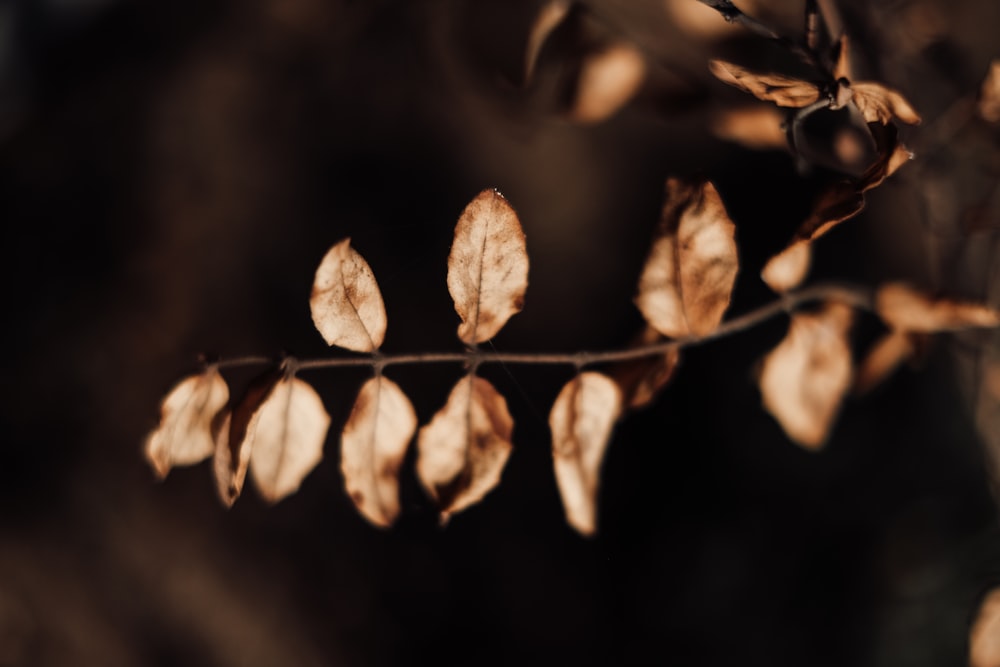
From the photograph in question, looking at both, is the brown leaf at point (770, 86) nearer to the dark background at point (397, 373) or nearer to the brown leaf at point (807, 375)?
the brown leaf at point (807, 375)

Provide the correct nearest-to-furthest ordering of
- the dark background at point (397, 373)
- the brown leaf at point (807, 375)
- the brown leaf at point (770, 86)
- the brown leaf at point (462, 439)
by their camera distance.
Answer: the brown leaf at point (770, 86)
the brown leaf at point (462, 439)
the brown leaf at point (807, 375)
the dark background at point (397, 373)

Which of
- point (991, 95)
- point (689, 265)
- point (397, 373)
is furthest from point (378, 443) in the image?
point (397, 373)

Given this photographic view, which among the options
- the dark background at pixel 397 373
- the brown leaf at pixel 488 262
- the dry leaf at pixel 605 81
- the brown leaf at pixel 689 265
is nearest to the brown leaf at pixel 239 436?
the brown leaf at pixel 488 262

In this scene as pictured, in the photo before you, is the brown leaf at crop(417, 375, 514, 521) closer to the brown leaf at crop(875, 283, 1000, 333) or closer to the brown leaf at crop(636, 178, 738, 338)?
the brown leaf at crop(636, 178, 738, 338)

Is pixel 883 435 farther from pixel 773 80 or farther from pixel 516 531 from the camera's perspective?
pixel 773 80

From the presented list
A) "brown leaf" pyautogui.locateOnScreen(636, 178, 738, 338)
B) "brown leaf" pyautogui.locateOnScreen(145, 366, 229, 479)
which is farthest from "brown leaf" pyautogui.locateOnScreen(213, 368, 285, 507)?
"brown leaf" pyautogui.locateOnScreen(636, 178, 738, 338)
